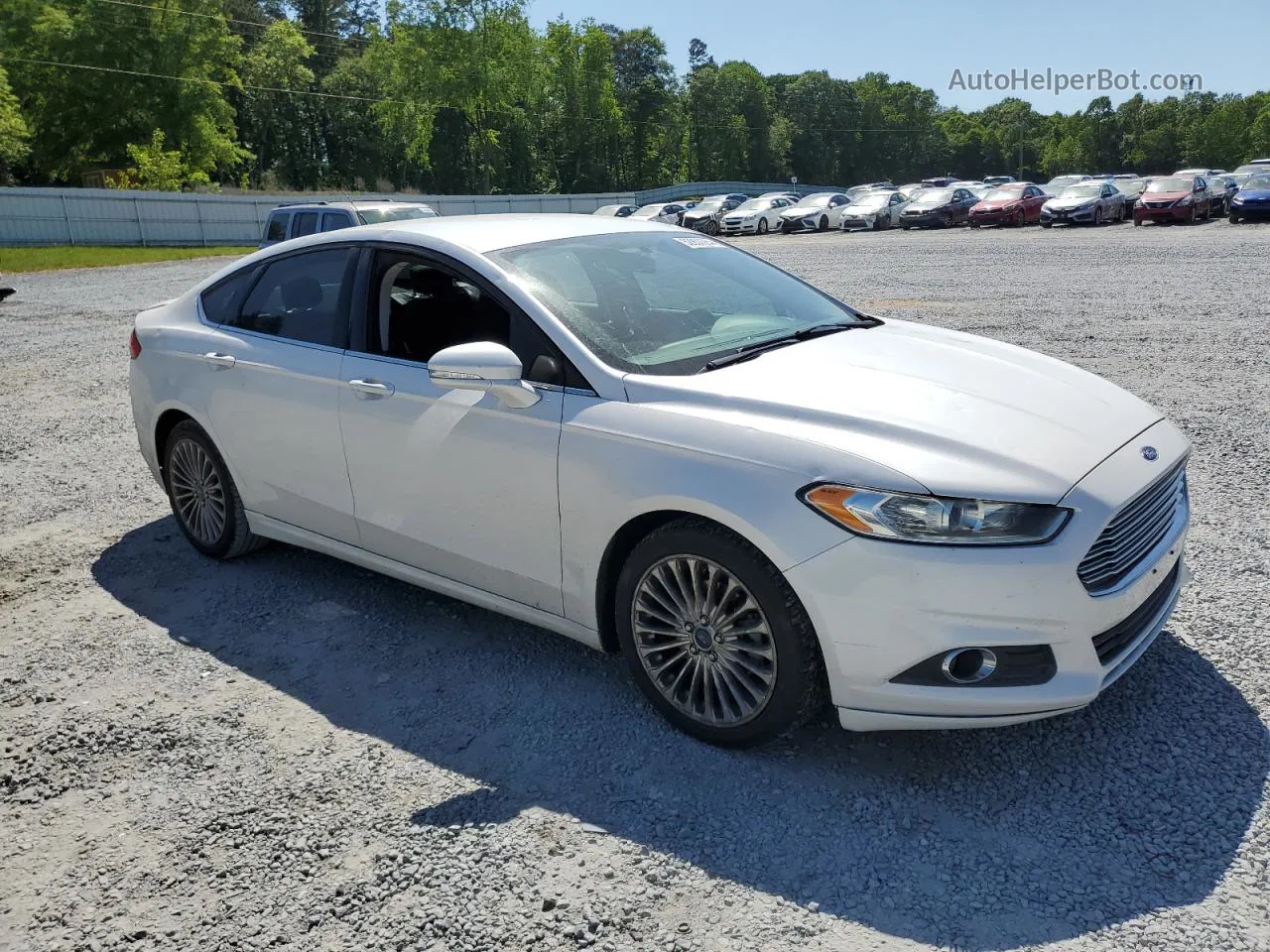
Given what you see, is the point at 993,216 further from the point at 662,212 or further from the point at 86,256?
the point at 86,256

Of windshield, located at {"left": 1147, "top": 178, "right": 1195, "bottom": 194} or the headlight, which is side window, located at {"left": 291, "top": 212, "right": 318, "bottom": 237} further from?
windshield, located at {"left": 1147, "top": 178, "right": 1195, "bottom": 194}

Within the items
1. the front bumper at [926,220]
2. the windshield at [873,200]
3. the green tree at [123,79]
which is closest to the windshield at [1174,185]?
the front bumper at [926,220]

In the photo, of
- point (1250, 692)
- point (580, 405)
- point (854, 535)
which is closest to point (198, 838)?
point (580, 405)

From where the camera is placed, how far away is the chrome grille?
3.05 meters

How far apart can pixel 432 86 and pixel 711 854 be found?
74.5m

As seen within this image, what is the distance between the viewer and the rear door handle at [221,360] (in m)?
4.96

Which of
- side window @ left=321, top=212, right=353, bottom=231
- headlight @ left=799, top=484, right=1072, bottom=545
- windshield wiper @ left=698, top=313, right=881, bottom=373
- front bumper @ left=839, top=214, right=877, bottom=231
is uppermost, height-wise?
side window @ left=321, top=212, right=353, bottom=231

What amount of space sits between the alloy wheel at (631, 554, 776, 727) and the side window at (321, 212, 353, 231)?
12.7 meters

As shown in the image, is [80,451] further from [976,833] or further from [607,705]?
[976,833]

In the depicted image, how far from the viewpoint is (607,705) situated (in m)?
3.85

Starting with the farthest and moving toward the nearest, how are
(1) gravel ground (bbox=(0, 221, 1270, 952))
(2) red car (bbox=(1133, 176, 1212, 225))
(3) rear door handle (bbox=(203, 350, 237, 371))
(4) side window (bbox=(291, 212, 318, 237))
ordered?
(2) red car (bbox=(1133, 176, 1212, 225))
(4) side window (bbox=(291, 212, 318, 237))
(3) rear door handle (bbox=(203, 350, 237, 371))
(1) gravel ground (bbox=(0, 221, 1270, 952))

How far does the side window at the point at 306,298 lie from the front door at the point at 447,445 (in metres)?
0.20

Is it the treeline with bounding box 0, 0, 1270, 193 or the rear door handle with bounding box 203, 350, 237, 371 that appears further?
the treeline with bounding box 0, 0, 1270, 193

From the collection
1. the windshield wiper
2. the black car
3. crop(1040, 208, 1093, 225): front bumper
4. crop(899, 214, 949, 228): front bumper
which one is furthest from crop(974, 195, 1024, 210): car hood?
the windshield wiper
